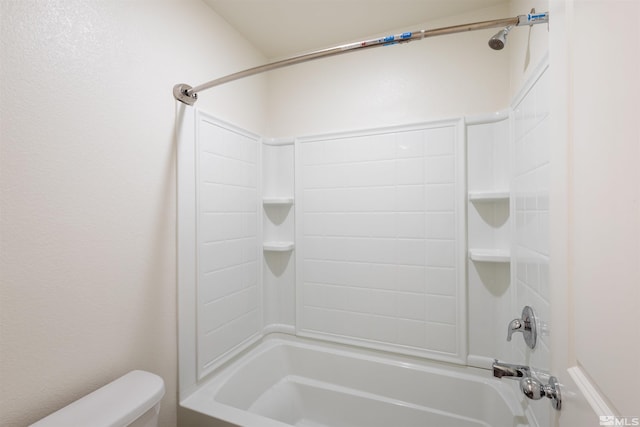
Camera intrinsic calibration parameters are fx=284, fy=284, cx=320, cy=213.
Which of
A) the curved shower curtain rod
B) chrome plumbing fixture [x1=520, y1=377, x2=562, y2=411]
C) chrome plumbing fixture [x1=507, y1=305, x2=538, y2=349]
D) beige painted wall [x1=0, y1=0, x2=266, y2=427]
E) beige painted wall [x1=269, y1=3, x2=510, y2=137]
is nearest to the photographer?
chrome plumbing fixture [x1=520, y1=377, x2=562, y2=411]

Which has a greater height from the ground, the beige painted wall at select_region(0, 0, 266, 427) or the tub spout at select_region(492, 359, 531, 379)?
the beige painted wall at select_region(0, 0, 266, 427)

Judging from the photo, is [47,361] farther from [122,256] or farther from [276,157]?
[276,157]

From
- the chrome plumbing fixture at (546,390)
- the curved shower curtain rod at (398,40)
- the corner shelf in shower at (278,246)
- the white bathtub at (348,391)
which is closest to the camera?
the chrome plumbing fixture at (546,390)

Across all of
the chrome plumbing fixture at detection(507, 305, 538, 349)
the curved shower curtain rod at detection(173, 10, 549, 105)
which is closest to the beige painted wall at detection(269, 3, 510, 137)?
the curved shower curtain rod at detection(173, 10, 549, 105)

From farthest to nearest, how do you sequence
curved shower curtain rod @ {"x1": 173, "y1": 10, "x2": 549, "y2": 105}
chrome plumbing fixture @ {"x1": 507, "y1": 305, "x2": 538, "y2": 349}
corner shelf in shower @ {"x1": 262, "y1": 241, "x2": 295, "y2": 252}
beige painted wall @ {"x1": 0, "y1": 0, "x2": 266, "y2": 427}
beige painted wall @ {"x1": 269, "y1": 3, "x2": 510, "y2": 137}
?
1. corner shelf in shower @ {"x1": 262, "y1": 241, "x2": 295, "y2": 252}
2. beige painted wall @ {"x1": 269, "y1": 3, "x2": 510, "y2": 137}
3. chrome plumbing fixture @ {"x1": 507, "y1": 305, "x2": 538, "y2": 349}
4. curved shower curtain rod @ {"x1": 173, "y1": 10, "x2": 549, "y2": 105}
5. beige painted wall @ {"x1": 0, "y1": 0, "x2": 266, "y2": 427}

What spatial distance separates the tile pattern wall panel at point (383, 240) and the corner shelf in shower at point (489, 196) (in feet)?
0.23

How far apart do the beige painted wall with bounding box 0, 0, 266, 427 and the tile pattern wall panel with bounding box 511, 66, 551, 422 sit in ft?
4.83

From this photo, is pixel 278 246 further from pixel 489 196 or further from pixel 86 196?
pixel 489 196

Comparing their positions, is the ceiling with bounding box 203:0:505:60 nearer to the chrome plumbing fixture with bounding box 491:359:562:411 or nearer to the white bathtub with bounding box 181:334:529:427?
the chrome plumbing fixture with bounding box 491:359:562:411

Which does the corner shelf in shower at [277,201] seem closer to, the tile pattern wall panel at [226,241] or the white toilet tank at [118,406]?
the tile pattern wall panel at [226,241]

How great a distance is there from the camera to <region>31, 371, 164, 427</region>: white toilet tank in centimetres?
79

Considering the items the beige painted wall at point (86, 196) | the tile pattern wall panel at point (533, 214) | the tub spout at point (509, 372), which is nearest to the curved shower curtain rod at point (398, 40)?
the beige painted wall at point (86, 196)

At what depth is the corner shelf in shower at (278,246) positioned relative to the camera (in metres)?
1.87

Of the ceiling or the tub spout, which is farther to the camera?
the ceiling
